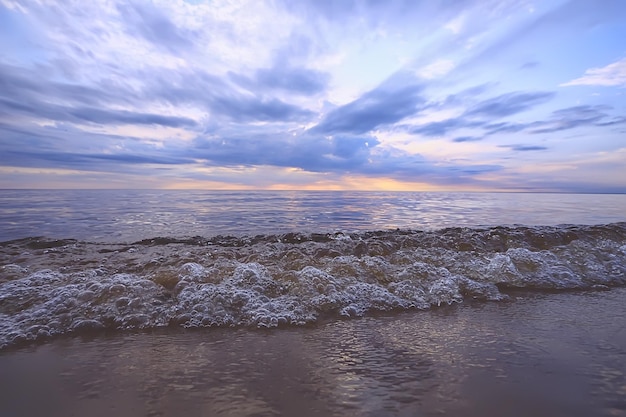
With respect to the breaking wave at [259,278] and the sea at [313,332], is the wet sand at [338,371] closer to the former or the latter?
the sea at [313,332]

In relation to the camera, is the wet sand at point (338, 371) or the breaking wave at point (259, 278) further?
the breaking wave at point (259, 278)

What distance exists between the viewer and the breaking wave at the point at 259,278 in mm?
3746

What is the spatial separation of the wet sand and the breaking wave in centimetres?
38

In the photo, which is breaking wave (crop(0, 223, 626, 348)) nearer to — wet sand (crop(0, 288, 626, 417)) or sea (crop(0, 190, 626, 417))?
sea (crop(0, 190, 626, 417))

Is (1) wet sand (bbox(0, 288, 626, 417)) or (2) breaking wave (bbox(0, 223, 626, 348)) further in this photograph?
(2) breaking wave (bbox(0, 223, 626, 348))

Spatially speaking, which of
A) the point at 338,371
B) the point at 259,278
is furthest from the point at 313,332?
the point at 259,278

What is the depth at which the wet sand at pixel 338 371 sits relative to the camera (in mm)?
2148

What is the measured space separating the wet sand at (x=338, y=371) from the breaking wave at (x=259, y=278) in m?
0.38

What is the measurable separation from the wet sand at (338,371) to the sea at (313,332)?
0.05 ft

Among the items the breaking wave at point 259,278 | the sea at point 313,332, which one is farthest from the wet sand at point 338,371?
the breaking wave at point 259,278

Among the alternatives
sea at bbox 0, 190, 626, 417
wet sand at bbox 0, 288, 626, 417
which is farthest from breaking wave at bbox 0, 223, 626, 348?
wet sand at bbox 0, 288, 626, 417

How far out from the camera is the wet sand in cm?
215

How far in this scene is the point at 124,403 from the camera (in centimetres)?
219

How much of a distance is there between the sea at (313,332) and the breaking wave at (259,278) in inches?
1.2
